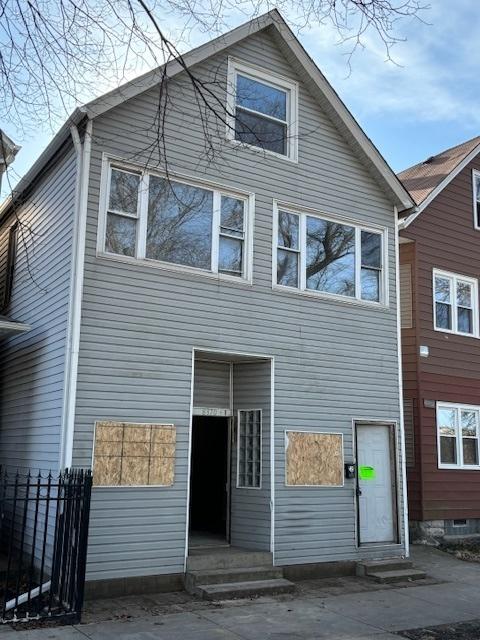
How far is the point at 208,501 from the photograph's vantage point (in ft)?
41.7

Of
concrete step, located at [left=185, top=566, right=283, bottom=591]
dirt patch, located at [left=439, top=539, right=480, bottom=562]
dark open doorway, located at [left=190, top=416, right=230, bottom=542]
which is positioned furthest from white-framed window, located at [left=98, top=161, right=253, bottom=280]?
dirt patch, located at [left=439, top=539, right=480, bottom=562]

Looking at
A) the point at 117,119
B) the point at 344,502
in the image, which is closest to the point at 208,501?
the point at 344,502

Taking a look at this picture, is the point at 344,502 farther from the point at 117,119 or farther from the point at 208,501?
the point at 117,119

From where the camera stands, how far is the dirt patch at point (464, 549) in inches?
527

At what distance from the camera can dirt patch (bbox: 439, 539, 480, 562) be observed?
13.4 metres

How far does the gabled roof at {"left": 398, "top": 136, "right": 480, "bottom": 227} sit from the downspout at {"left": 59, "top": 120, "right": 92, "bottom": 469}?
8.11m

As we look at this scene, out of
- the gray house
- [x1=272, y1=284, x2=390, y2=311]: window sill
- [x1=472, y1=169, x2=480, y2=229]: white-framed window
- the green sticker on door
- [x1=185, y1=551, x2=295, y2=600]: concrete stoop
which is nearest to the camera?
[x1=185, y1=551, x2=295, y2=600]: concrete stoop

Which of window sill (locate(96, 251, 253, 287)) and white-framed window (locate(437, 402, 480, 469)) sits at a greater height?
window sill (locate(96, 251, 253, 287))

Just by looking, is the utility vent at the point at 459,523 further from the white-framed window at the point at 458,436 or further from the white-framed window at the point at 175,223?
the white-framed window at the point at 175,223

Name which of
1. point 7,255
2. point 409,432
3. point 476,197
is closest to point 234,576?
point 409,432

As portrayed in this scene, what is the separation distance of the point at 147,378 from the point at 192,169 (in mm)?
3528

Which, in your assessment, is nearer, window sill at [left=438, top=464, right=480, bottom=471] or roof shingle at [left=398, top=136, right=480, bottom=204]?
window sill at [left=438, top=464, right=480, bottom=471]

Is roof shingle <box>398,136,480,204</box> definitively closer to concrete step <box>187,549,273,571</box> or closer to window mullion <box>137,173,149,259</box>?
window mullion <box>137,173,149,259</box>

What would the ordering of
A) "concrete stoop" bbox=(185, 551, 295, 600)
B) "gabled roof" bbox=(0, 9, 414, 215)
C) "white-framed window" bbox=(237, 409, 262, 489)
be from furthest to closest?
"white-framed window" bbox=(237, 409, 262, 489)
"gabled roof" bbox=(0, 9, 414, 215)
"concrete stoop" bbox=(185, 551, 295, 600)
